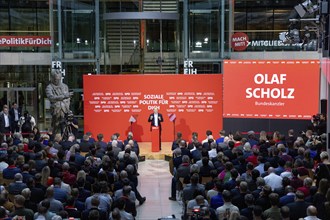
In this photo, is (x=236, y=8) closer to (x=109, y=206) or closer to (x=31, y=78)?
(x=31, y=78)

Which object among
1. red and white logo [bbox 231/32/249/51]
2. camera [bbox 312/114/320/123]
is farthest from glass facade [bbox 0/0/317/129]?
camera [bbox 312/114/320/123]

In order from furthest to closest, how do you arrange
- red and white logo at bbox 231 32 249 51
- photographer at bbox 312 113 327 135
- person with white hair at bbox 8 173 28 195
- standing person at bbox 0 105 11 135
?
red and white logo at bbox 231 32 249 51
standing person at bbox 0 105 11 135
photographer at bbox 312 113 327 135
person with white hair at bbox 8 173 28 195

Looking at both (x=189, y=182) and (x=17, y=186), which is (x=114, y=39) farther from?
(x=17, y=186)

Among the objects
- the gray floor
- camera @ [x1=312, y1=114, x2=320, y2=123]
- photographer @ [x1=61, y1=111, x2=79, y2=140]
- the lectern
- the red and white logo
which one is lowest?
the gray floor

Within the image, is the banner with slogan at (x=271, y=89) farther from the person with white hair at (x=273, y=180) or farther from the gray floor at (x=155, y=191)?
the person with white hair at (x=273, y=180)

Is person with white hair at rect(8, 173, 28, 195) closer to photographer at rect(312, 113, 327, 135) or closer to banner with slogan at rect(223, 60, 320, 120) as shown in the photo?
photographer at rect(312, 113, 327, 135)

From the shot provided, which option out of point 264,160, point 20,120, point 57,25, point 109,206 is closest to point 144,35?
point 57,25

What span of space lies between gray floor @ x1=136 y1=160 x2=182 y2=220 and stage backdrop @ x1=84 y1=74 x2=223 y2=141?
2.87m

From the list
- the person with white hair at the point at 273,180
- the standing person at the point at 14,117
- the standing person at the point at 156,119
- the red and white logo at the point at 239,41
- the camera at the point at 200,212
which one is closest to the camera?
the camera at the point at 200,212

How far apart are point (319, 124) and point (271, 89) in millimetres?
2922

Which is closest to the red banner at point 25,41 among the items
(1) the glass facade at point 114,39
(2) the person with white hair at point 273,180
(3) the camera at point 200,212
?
(1) the glass facade at point 114,39

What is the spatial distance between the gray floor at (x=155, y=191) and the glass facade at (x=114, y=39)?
23.6 feet

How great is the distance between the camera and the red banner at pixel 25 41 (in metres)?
25.8

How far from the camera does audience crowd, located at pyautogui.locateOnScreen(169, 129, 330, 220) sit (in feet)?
33.8
